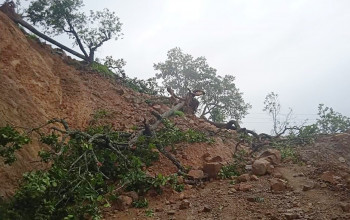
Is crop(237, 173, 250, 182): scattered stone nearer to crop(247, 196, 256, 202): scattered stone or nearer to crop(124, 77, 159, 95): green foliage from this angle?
crop(247, 196, 256, 202): scattered stone

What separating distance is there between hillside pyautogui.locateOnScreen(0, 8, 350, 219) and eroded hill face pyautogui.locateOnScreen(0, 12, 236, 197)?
25 mm

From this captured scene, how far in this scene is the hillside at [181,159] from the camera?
4.34 m

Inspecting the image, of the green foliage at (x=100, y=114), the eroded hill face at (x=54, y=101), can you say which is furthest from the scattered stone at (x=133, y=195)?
the green foliage at (x=100, y=114)

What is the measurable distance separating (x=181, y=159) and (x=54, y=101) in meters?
4.26

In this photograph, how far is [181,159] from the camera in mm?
7023

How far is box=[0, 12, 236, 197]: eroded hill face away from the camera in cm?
551

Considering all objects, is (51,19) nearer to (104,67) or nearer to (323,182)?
(104,67)

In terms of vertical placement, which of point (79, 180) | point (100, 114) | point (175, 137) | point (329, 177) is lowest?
point (79, 180)

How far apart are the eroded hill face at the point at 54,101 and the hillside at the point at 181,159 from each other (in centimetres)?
2

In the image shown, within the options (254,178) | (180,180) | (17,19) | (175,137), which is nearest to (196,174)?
(180,180)

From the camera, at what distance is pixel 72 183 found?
423 cm

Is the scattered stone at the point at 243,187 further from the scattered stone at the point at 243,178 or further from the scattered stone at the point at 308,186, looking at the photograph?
the scattered stone at the point at 308,186

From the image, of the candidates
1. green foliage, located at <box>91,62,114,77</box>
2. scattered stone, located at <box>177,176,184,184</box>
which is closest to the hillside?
scattered stone, located at <box>177,176,184,184</box>

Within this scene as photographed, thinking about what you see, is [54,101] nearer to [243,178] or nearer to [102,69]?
[102,69]
